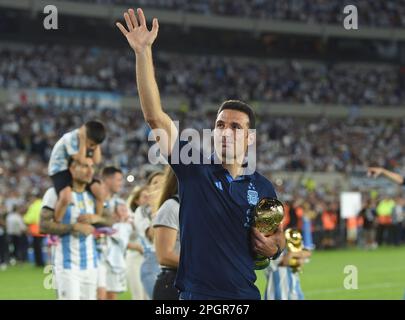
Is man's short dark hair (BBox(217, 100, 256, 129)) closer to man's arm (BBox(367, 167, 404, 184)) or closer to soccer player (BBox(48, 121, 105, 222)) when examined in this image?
soccer player (BBox(48, 121, 105, 222))

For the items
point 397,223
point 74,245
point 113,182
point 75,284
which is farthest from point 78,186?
point 397,223

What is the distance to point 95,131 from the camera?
369 inches

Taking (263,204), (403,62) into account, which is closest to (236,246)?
(263,204)

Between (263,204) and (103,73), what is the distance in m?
38.5

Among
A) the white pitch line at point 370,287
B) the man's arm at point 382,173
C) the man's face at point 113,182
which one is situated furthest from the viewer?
the white pitch line at point 370,287

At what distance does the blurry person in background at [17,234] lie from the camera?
2317 cm

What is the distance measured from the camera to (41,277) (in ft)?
63.0

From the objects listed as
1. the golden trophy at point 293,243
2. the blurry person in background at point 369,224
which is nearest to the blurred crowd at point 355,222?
the blurry person in background at point 369,224

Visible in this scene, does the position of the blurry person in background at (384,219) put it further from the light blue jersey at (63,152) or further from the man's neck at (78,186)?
the man's neck at (78,186)

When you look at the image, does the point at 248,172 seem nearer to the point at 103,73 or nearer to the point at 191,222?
the point at 191,222

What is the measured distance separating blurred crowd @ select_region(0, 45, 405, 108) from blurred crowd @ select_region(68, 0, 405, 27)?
9.02 ft

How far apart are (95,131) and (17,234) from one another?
1451cm

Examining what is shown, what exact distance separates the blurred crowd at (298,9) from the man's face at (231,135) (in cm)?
4006

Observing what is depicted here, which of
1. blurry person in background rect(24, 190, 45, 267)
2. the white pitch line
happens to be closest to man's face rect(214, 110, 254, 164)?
the white pitch line
